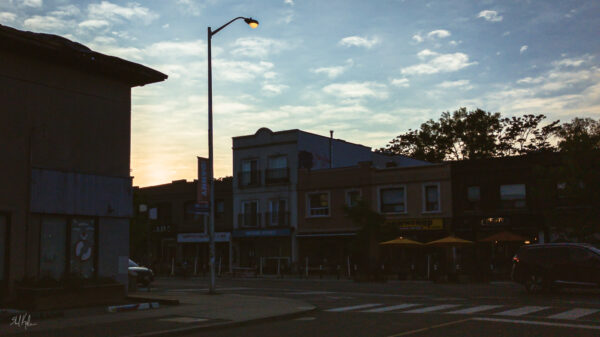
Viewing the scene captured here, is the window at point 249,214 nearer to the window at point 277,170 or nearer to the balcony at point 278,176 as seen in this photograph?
the balcony at point 278,176

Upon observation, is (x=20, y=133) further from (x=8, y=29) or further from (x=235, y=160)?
(x=235, y=160)

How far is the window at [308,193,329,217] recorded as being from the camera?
49.0 m

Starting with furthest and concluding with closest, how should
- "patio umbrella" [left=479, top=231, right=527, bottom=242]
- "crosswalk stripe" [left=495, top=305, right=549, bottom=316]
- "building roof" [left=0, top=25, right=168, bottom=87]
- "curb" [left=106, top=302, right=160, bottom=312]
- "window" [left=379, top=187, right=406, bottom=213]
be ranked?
1. "window" [left=379, top=187, right=406, bottom=213]
2. "patio umbrella" [left=479, top=231, right=527, bottom=242]
3. "building roof" [left=0, top=25, right=168, bottom=87]
4. "curb" [left=106, top=302, right=160, bottom=312]
5. "crosswalk stripe" [left=495, top=305, right=549, bottom=316]

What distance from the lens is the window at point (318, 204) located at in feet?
161

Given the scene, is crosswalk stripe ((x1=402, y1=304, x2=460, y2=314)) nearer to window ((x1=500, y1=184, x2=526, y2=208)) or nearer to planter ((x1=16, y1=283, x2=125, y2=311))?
planter ((x1=16, y1=283, x2=125, y2=311))

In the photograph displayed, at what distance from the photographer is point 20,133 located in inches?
688

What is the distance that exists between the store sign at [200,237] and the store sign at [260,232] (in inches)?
34.7

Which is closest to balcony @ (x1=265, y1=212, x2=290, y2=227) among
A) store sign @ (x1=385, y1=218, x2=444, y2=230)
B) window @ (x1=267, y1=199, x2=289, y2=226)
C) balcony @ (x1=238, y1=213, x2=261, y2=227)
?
window @ (x1=267, y1=199, x2=289, y2=226)

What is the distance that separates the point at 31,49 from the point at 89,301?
722 cm

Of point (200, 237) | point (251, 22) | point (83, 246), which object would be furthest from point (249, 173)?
point (83, 246)

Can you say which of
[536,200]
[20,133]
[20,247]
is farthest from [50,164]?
[536,200]

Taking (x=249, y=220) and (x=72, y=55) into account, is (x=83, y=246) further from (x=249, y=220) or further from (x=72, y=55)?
(x=249, y=220)

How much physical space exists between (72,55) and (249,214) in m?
35.1

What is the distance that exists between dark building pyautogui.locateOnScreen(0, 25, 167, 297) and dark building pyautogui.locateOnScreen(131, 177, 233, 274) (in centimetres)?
3202
